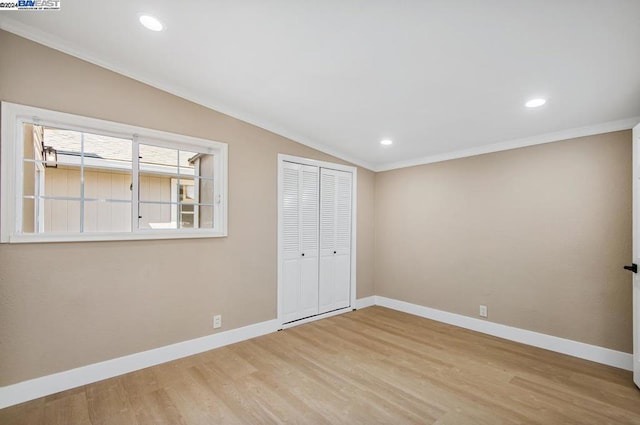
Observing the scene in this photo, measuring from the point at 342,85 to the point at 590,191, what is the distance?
2.74 m

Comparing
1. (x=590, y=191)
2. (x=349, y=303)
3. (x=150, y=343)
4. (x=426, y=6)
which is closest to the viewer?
(x=426, y=6)

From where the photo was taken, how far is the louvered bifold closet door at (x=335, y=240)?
14.2 feet

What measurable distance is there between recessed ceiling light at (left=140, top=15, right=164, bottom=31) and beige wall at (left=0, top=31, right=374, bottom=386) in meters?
0.88

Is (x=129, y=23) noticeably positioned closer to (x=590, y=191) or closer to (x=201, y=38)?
(x=201, y=38)

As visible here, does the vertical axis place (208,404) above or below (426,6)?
below

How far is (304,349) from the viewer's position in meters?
3.22

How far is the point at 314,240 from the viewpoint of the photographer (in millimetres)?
4230

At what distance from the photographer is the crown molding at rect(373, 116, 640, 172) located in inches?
113

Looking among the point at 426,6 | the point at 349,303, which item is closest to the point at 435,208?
the point at 349,303

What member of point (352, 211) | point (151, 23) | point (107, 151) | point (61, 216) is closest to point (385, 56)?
point (151, 23)

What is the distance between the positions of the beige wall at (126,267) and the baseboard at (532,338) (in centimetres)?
224

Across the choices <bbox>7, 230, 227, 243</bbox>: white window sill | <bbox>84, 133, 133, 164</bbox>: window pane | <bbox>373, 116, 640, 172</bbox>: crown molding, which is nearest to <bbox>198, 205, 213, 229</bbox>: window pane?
<bbox>7, 230, 227, 243</bbox>: white window sill

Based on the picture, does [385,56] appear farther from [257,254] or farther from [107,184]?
[107,184]

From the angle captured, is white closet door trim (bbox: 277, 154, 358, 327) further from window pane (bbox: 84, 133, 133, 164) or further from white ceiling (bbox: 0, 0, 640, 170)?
window pane (bbox: 84, 133, 133, 164)
